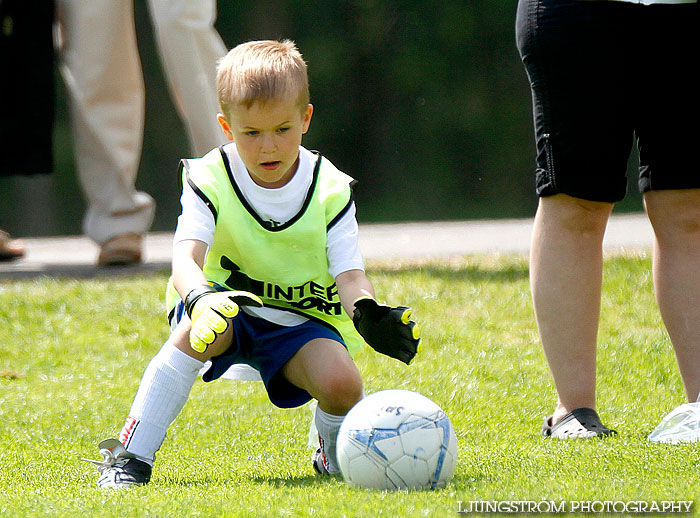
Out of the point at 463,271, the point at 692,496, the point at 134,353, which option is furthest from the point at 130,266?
the point at 692,496

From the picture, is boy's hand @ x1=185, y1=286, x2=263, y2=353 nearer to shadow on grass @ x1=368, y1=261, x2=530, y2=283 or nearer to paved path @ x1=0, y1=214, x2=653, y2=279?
shadow on grass @ x1=368, y1=261, x2=530, y2=283

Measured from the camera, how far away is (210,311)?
3094 mm

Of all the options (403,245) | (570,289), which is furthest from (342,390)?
(403,245)

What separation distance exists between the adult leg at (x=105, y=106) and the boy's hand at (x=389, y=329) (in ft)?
12.4

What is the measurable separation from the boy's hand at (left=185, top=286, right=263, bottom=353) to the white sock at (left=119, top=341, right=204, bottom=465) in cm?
15

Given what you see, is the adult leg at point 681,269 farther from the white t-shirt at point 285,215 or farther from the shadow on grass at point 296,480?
the shadow on grass at point 296,480

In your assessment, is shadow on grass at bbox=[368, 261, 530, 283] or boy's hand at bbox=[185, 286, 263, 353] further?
shadow on grass at bbox=[368, 261, 530, 283]

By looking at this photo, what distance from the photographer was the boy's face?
3.33 m

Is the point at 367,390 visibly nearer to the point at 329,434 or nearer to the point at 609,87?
the point at 329,434

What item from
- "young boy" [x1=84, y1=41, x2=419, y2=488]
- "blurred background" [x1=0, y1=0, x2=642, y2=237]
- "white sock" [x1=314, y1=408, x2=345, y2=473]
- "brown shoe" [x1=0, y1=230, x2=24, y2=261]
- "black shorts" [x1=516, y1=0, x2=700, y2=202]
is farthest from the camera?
"blurred background" [x1=0, y1=0, x2=642, y2=237]

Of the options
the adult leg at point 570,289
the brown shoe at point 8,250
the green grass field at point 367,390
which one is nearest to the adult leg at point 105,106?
the green grass field at point 367,390

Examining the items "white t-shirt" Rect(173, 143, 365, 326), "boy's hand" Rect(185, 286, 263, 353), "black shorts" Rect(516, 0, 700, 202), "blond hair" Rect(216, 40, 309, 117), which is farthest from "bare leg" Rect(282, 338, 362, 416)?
"black shorts" Rect(516, 0, 700, 202)

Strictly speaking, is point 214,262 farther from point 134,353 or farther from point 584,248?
point 134,353

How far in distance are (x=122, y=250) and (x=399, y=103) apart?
48.1 ft
